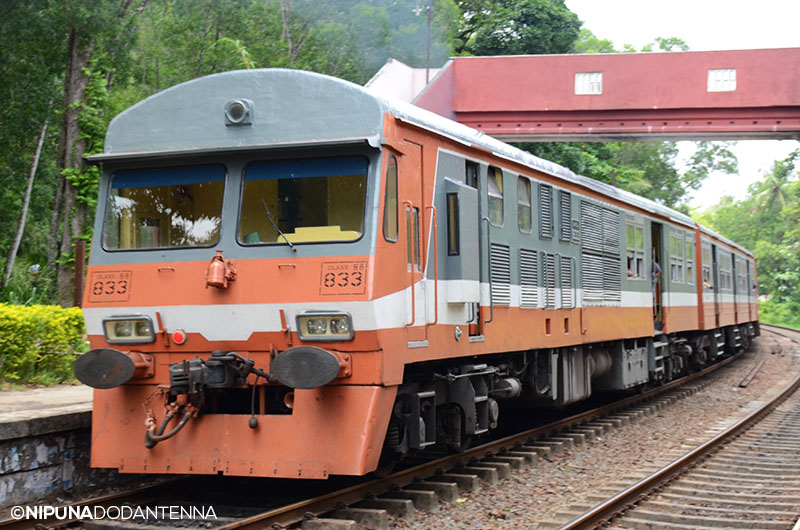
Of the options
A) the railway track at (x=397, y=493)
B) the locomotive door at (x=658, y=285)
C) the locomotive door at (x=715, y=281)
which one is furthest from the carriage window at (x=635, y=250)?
the locomotive door at (x=715, y=281)

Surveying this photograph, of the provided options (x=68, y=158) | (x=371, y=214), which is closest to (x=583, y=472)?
(x=371, y=214)

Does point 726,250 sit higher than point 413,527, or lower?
higher

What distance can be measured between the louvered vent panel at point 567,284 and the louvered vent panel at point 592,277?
464mm

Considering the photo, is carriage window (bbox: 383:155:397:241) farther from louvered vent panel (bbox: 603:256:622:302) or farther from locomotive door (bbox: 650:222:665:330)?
locomotive door (bbox: 650:222:665:330)

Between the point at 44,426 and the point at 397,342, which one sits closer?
the point at 397,342

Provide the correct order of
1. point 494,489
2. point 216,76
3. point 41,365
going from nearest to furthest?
point 216,76 < point 494,489 < point 41,365

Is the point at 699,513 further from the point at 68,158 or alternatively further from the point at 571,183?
the point at 68,158

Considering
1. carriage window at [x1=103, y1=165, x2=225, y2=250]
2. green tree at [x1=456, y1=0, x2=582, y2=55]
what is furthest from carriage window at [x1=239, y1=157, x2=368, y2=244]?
green tree at [x1=456, y1=0, x2=582, y2=55]

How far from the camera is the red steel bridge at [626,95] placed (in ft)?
70.9

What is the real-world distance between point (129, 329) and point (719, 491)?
5653 millimetres

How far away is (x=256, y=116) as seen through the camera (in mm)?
7105

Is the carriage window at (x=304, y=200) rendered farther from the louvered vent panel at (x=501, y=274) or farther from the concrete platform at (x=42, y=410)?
the concrete platform at (x=42, y=410)

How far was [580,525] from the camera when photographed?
6797mm

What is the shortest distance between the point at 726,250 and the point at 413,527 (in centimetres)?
1875
